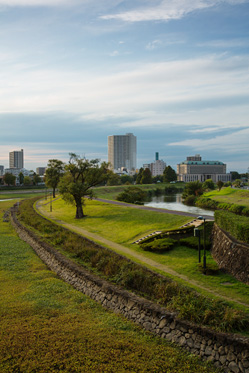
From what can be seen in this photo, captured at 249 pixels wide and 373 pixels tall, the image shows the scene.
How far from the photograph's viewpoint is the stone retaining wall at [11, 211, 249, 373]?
28.8ft

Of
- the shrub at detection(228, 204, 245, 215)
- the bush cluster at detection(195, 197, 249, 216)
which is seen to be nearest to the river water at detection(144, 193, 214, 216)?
the bush cluster at detection(195, 197, 249, 216)

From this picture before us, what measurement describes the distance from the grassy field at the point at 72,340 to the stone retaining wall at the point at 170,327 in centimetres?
34

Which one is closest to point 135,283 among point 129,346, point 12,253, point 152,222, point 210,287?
point 210,287

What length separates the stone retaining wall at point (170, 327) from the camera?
8.78 metres

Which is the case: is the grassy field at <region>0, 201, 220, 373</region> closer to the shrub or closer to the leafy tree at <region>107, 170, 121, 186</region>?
the leafy tree at <region>107, 170, 121, 186</region>

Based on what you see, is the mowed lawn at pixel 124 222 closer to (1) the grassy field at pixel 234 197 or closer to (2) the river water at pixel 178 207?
(2) the river water at pixel 178 207

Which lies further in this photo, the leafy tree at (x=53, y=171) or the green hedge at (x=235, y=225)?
the leafy tree at (x=53, y=171)

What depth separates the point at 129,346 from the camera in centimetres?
973

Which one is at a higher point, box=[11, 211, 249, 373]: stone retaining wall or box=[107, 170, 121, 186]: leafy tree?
box=[107, 170, 121, 186]: leafy tree

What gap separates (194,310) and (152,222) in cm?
2031

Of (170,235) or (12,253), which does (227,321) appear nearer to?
(170,235)

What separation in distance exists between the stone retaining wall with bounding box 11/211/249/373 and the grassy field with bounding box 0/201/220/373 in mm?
335

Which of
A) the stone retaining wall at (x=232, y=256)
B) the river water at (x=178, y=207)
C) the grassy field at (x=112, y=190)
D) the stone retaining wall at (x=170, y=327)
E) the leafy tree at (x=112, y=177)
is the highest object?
the leafy tree at (x=112, y=177)

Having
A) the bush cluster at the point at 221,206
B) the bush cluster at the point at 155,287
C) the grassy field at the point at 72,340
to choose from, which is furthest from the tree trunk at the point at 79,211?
the bush cluster at the point at 221,206
